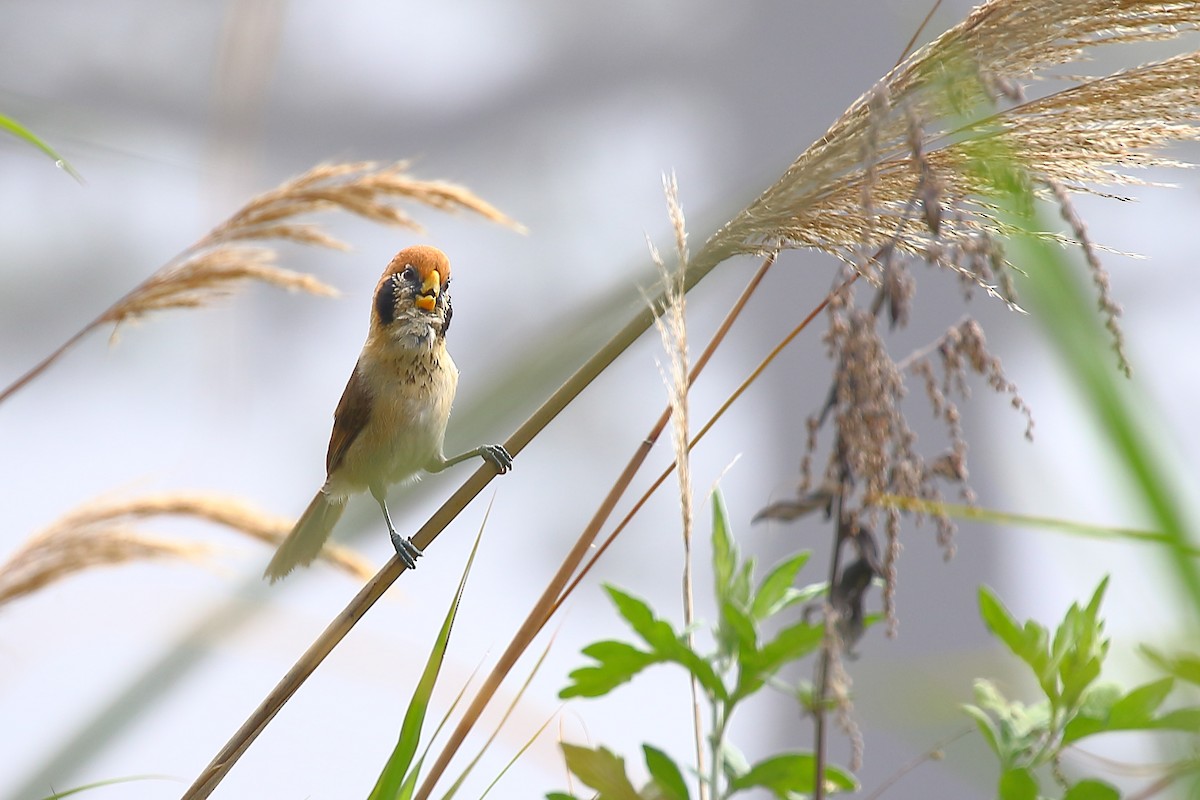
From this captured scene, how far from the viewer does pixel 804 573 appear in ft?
7.91

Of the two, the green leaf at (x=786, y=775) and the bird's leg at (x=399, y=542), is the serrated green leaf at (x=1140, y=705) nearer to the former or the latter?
the green leaf at (x=786, y=775)

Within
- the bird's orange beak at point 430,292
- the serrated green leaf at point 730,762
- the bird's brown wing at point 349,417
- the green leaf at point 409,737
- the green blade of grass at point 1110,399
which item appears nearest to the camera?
the green blade of grass at point 1110,399

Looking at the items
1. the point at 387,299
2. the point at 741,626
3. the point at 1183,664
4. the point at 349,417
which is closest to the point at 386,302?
the point at 387,299

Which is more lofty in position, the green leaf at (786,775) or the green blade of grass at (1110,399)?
the green blade of grass at (1110,399)

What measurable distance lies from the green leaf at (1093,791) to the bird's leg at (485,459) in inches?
13.0

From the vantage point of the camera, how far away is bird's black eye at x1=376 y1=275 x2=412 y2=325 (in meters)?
0.75

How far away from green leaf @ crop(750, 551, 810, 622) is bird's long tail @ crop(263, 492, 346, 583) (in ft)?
1.15

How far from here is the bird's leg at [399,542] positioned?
597 mm

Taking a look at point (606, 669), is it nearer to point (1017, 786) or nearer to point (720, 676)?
point (720, 676)

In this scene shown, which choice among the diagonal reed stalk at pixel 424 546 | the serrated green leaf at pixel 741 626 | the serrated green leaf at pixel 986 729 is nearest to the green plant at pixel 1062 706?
the serrated green leaf at pixel 986 729

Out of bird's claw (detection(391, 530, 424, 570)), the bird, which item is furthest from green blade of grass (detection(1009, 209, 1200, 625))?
the bird

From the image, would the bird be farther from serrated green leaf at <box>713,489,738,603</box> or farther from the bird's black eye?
serrated green leaf at <box>713,489,738,603</box>

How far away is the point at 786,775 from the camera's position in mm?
571

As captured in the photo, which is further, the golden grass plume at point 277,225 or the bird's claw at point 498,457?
the golden grass plume at point 277,225
